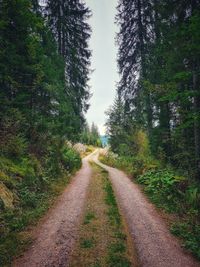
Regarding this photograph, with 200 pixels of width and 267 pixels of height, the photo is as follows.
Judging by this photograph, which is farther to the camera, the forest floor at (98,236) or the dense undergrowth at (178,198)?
the dense undergrowth at (178,198)

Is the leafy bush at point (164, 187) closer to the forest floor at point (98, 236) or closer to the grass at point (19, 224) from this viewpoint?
the forest floor at point (98, 236)

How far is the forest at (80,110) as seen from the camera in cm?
891

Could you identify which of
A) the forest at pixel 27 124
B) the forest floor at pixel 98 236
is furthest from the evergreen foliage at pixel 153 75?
the forest at pixel 27 124

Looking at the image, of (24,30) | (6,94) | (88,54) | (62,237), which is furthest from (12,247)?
(88,54)

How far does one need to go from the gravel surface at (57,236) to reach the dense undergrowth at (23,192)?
0.37 meters


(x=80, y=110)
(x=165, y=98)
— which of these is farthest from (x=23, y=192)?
(x=80, y=110)

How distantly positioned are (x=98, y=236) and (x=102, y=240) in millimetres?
296

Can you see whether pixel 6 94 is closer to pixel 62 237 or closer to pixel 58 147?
pixel 58 147

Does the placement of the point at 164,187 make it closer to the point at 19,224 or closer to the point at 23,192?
the point at 23,192

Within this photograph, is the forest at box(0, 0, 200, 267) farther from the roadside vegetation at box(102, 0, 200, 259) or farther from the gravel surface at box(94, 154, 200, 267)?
the gravel surface at box(94, 154, 200, 267)

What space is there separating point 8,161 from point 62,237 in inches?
216

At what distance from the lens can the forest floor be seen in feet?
19.5

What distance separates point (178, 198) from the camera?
10.8 meters

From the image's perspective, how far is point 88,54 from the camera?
1007 inches
